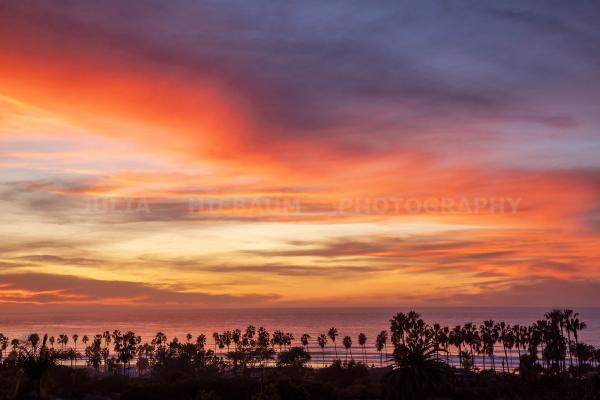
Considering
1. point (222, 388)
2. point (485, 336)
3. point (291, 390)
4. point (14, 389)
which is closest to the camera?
point (14, 389)

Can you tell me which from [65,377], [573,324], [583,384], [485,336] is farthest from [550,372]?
[65,377]

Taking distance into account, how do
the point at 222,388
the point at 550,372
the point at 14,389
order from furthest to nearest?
1. the point at 550,372
2. the point at 222,388
3. the point at 14,389

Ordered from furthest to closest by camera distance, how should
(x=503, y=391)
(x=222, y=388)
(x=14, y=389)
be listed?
1. (x=503, y=391)
2. (x=222, y=388)
3. (x=14, y=389)

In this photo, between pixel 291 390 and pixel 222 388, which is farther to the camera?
pixel 222 388

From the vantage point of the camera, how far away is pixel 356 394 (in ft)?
358

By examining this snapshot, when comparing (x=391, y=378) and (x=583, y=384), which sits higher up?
(x=391, y=378)

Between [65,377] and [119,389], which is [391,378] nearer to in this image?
[119,389]

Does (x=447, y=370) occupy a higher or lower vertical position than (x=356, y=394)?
higher

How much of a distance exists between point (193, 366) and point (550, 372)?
3765 inches

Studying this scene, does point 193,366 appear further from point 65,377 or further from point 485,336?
point 485,336

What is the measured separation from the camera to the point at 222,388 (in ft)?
352

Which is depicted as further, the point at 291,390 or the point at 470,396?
the point at 470,396

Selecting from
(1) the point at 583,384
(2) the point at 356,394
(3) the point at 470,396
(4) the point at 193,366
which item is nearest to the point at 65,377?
(4) the point at 193,366

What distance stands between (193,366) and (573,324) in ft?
360
